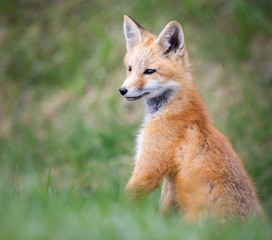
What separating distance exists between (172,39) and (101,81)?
4671 mm

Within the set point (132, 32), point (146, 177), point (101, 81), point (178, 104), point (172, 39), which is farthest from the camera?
point (101, 81)

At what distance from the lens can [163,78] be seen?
5.30m

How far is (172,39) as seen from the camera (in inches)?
222

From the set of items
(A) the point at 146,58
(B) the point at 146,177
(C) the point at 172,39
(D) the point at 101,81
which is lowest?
(B) the point at 146,177

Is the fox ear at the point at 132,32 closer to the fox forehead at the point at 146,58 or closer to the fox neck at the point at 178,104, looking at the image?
the fox forehead at the point at 146,58

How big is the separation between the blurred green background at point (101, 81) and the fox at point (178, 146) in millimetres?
1821

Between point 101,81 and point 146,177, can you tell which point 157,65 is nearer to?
point 146,177

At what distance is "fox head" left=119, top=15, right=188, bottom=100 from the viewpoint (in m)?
5.23

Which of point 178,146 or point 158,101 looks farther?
point 158,101

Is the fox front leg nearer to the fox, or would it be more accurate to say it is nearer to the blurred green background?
the fox

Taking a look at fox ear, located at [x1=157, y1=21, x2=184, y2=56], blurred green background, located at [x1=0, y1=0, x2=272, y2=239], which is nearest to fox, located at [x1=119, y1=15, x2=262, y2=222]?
fox ear, located at [x1=157, y1=21, x2=184, y2=56]

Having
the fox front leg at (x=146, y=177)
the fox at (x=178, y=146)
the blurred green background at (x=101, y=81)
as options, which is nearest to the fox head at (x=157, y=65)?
the fox at (x=178, y=146)

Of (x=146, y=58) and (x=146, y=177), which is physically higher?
(x=146, y=58)

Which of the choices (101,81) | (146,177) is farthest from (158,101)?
(101,81)
